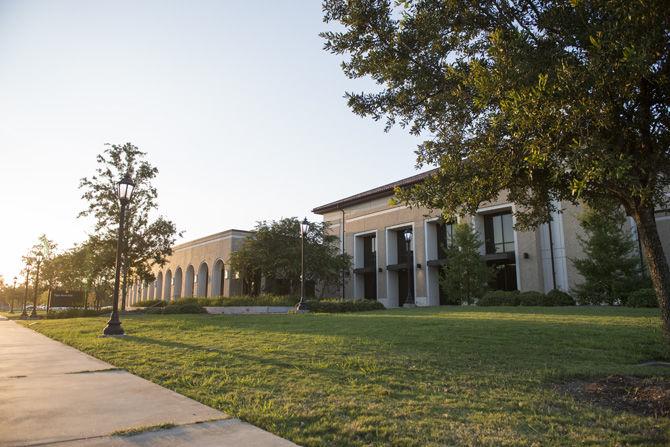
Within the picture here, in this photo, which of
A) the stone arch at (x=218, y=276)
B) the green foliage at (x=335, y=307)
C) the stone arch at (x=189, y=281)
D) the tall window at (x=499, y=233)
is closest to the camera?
the green foliage at (x=335, y=307)

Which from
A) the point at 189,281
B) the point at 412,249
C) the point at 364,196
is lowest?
the point at 189,281

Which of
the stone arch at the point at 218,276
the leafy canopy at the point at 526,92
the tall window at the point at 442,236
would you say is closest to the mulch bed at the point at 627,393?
the leafy canopy at the point at 526,92

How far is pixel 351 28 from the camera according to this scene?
7.50 metres

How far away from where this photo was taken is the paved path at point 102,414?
150 inches

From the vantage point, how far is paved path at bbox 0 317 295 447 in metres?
3.81

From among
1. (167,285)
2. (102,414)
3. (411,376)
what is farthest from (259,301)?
(167,285)

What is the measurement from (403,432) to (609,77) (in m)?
3.91

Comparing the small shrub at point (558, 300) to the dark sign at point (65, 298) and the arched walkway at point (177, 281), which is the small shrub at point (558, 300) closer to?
the dark sign at point (65, 298)

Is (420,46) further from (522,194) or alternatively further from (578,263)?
(578,263)

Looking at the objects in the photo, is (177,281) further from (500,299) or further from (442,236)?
(500,299)

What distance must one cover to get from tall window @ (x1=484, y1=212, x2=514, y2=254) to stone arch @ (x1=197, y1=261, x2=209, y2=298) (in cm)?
3300

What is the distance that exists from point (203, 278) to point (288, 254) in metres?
24.1

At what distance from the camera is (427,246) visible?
3656 cm

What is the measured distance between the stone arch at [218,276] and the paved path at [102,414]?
44365mm
